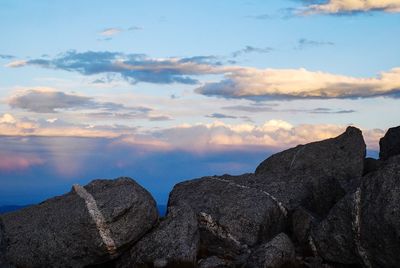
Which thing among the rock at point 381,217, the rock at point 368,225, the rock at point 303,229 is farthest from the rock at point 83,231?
the rock at point 381,217

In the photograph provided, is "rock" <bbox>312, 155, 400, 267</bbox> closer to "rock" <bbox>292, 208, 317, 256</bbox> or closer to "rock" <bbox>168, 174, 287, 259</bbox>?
"rock" <bbox>292, 208, 317, 256</bbox>

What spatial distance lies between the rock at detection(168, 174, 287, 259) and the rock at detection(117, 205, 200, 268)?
1.20 metres

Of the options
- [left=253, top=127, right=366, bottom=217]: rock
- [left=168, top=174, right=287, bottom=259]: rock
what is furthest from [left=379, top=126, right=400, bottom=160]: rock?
[left=168, top=174, right=287, bottom=259]: rock

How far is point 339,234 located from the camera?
1085 inches

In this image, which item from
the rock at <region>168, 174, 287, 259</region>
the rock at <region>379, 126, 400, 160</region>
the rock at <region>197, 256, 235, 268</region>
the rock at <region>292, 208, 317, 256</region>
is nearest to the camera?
the rock at <region>197, 256, 235, 268</region>

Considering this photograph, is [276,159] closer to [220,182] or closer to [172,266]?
[220,182]

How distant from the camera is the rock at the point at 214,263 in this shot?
28656 mm

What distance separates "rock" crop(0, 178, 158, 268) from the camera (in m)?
28.2

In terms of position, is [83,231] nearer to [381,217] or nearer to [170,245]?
[170,245]

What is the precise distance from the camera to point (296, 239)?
30.6m

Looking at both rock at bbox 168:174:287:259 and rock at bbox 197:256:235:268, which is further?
rock at bbox 168:174:287:259

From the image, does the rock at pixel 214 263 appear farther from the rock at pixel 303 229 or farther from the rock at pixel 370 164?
the rock at pixel 370 164

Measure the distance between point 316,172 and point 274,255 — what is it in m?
8.77

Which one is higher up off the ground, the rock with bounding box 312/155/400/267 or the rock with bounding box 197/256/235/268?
the rock with bounding box 312/155/400/267
